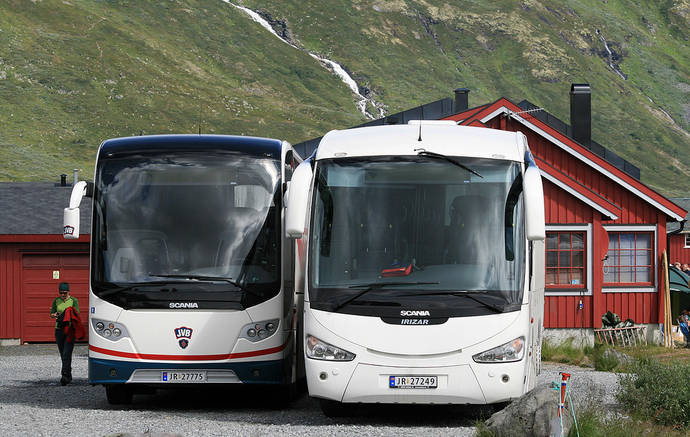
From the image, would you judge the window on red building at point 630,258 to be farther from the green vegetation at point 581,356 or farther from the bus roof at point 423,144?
the bus roof at point 423,144

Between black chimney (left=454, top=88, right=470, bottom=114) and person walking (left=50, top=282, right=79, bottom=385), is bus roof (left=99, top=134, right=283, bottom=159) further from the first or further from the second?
black chimney (left=454, top=88, right=470, bottom=114)

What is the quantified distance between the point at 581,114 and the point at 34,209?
1532cm

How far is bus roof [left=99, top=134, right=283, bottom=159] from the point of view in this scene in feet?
44.8

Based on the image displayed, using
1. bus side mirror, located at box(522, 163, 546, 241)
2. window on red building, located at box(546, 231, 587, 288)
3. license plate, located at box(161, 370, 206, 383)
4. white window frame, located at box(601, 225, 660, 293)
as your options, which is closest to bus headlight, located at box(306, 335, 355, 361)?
license plate, located at box(161, 370, 206, 383)

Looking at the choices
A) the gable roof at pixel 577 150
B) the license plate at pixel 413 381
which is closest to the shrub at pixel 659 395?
the license plate at pixel 413 381

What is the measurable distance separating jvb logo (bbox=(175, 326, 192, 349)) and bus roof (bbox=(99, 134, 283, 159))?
2.23 m

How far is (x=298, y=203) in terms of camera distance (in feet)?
37.9

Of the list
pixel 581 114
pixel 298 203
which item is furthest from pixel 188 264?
pixel 581 114

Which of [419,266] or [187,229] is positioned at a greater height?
[187,229]

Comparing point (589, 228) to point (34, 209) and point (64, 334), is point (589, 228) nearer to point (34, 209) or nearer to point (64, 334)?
point (34, 209)

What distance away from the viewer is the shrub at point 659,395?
38.8 ft

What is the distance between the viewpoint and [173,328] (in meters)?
13.0

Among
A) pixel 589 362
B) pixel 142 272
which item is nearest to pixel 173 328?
pixel 142 272

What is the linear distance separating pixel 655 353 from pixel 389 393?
17.0 metres
